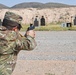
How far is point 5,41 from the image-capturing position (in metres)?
5.57

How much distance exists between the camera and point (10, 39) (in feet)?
18.2

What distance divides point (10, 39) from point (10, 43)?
0.07 meters

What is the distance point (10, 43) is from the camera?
5.58m

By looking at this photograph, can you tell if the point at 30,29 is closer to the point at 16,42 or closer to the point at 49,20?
the point at 16,42

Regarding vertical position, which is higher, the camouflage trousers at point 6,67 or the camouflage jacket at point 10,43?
the camouflage jacket at point 10,43

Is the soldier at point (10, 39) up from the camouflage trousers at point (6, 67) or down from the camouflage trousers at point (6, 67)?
up

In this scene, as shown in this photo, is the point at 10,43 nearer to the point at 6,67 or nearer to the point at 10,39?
the point at 10,39

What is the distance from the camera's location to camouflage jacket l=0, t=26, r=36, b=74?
5539 mm

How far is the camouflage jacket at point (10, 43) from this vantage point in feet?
18.2

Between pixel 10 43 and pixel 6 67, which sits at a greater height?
pixel 10 43

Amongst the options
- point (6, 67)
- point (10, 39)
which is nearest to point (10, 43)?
point (10, 39)

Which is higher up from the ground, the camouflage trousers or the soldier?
the soldier

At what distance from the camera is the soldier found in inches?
217

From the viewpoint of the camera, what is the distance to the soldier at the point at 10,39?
18.1 feet
